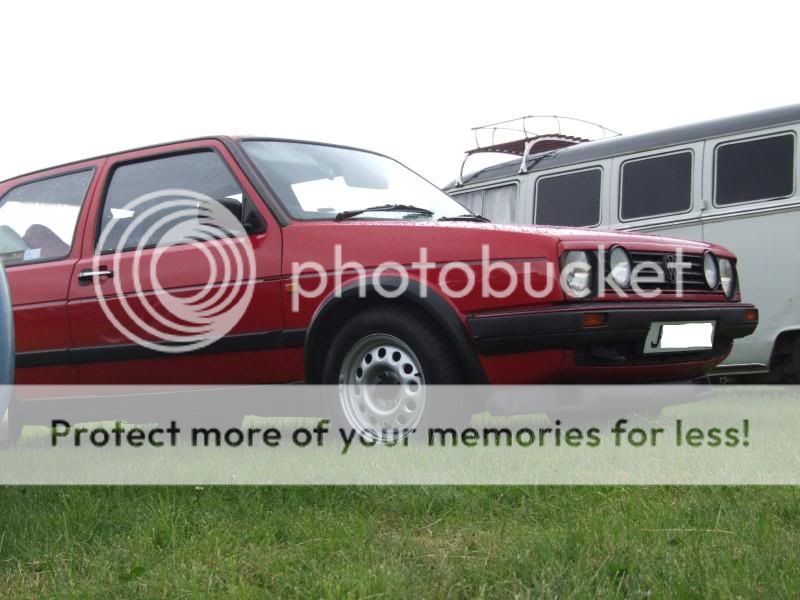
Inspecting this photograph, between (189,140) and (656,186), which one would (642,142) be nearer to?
(656,186)

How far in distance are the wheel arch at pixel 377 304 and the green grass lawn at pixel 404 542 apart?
95cm

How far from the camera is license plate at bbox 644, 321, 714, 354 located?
4.83 meters

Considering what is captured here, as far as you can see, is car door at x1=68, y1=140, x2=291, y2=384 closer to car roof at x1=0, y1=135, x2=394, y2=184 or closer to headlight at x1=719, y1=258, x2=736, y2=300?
car roof at x1=0, y1=135, x2=394, y2=184

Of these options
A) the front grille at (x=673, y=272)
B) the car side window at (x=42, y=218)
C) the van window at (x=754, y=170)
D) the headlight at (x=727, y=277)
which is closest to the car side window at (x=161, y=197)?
the car side window at (x=42, y=218)

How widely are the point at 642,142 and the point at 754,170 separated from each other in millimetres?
1326

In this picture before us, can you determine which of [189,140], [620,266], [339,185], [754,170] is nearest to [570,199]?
[754,170]

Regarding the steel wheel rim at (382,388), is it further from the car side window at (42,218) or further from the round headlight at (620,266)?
the car side window at (42,218)

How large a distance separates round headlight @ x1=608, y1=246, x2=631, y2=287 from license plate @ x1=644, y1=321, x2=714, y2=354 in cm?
25

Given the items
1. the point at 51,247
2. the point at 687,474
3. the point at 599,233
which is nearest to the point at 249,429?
the point at 51,247

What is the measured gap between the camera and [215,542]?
309 centimetres

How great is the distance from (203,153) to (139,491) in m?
2.28

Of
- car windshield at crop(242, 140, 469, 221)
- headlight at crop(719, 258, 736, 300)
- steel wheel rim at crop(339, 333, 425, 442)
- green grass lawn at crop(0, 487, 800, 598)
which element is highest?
car windshield at crop(242, 140, 469, 221)

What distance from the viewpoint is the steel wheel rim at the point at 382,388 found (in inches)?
186

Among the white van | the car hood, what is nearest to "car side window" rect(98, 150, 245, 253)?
the car hood
